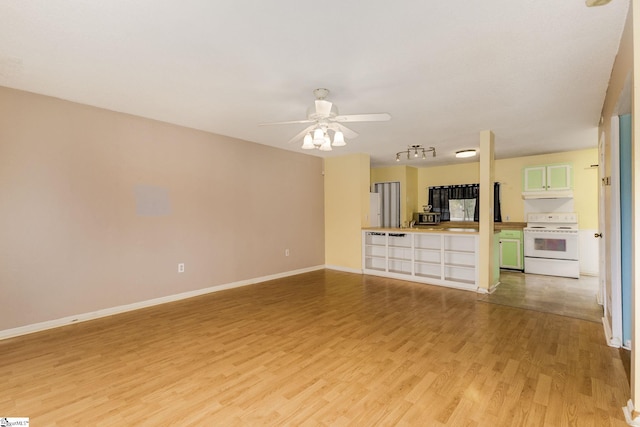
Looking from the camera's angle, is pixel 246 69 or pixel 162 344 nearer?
pixel 246 69

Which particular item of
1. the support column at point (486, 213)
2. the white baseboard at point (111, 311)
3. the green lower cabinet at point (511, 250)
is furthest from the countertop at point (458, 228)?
the white baseboard at point (111, 311)

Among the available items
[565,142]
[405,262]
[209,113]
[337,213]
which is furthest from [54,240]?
[565,142]

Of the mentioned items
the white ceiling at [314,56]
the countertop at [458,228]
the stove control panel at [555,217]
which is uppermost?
the white ceiling at [314,56]

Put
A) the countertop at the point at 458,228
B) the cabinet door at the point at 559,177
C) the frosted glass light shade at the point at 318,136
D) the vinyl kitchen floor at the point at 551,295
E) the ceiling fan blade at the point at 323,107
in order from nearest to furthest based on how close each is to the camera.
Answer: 1. the ceiling fan blade at the point at 323,107
2. the frosted glass light shade at the point at 318,136
3. the vinyl kitchen floor at the point at 551,295
4. the countertop at the point at 458,228
5. the cabinet door at the point at 559,177

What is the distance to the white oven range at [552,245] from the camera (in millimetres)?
5488

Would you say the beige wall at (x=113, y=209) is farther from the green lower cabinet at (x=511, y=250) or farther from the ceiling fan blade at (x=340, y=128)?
the green lower cabinet at (x=511, y=250)

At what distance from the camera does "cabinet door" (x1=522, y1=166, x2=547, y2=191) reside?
600cm

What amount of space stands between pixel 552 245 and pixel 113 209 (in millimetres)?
7348

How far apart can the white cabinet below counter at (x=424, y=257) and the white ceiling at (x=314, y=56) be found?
6.94ft

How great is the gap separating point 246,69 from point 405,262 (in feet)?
14.5

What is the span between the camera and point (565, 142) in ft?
17.1

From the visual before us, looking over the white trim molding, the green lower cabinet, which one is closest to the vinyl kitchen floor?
the green lower cabinet

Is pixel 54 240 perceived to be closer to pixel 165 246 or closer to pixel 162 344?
pixel 165 246

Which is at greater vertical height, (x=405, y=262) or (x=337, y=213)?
(x=337, y=213)
